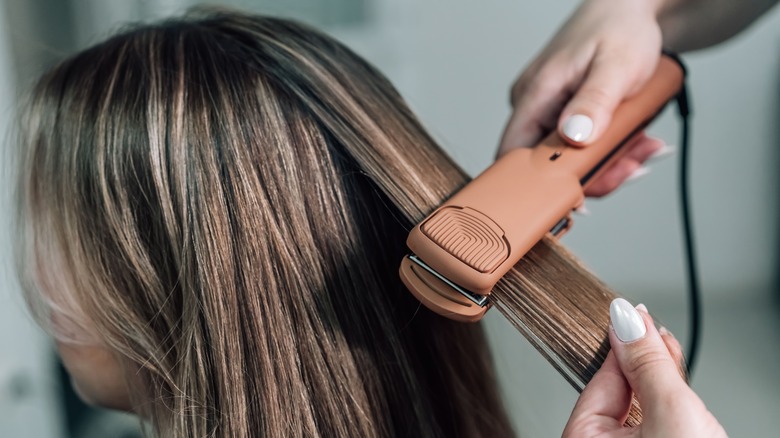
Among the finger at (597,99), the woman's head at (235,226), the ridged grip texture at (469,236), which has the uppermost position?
the finger at (597,99)

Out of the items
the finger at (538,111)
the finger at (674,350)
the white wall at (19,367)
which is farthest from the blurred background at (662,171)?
the finger at (674,350)

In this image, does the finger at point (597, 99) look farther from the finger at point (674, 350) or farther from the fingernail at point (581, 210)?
the finger at point (674, 350)

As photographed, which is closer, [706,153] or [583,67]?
[583,67]

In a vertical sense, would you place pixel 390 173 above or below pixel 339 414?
above

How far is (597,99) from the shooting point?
20.4 inches

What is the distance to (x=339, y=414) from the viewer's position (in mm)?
474

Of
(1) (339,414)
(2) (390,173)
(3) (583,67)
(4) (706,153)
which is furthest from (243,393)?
(4) (706,153)

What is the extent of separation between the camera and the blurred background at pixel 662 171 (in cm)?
126

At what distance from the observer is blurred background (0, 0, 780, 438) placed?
1256mm

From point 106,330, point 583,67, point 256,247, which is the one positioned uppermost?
point 583,67

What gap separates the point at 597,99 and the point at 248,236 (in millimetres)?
297

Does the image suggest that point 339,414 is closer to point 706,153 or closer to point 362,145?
point 362,145

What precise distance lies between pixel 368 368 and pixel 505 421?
210mm

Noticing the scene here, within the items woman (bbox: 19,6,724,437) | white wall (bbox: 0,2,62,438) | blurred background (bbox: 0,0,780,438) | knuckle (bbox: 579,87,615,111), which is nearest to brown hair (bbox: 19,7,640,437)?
woman (bbox: 19,6,724,437)
